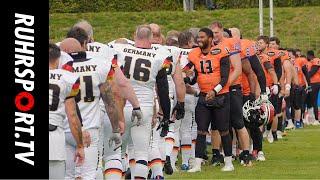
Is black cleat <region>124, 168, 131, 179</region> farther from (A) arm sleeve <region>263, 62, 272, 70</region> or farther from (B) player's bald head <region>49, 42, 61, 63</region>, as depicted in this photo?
(A) arm sleeve <region>263, 62, 272, 70</region>

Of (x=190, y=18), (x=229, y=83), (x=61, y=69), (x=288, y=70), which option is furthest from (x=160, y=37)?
(x=190, y=18)

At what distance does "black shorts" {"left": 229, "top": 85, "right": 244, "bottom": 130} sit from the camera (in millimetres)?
15773

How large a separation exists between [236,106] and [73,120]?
6.10m

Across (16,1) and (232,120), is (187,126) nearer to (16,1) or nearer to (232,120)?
(232,120)

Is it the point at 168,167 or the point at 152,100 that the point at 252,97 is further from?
the point at 152,100

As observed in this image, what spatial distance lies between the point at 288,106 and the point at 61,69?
15.9m

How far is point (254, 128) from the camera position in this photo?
667 inches

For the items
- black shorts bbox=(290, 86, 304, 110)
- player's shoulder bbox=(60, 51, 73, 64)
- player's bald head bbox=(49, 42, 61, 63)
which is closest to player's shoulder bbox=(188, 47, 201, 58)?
player's shoulder bbox=(60, 51, 73, 64)

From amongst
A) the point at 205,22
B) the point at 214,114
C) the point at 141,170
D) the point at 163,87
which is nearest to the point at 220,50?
the point at 214,114

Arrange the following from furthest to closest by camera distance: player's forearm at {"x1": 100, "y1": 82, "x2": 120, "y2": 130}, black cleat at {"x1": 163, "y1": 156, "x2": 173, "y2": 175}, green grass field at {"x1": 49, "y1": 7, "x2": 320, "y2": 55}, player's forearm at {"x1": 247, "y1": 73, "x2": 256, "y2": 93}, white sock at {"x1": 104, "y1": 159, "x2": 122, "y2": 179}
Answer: green grass field at {"x1": 49, "y1": 7, "x2": 320, "y2": 55}
player's forearm at {"x1": 247, "y1": 73, "x2": 256, "y2": 93}
black cleat at {"x1": 163, "y1": 156, "x2": 173, "y2": 175}
white sock at {"x1": 104, "y1": 159, "x2": 122, "y2": 179}
player's forearm at {"x1": 100, "y1": 82, "x2": 120, "y2": 130}

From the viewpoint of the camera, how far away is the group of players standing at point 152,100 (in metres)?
10.4

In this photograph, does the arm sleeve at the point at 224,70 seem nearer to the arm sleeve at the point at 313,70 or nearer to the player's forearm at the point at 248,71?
the player's forearm at the point at 248,71

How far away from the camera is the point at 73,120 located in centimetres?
1004

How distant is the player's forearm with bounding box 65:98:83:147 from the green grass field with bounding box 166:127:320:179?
4790 millimetres
